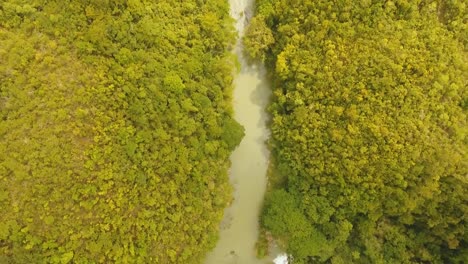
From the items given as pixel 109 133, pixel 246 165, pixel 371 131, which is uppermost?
pixel 371 131

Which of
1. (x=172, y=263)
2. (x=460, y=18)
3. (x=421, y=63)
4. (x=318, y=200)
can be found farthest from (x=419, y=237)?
(x=172, y=263)

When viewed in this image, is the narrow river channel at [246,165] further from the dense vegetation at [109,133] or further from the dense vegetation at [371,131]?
the dense vegetation at [109,133]

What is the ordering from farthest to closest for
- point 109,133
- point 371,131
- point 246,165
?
point 246,165, point 371,131, point 109,133

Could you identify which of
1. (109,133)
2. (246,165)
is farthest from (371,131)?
(109,133)

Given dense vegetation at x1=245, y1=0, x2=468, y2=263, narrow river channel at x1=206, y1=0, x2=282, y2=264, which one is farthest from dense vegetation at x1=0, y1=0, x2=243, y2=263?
dense vegetation at x1=245, y1=0, x2=468, y2=263

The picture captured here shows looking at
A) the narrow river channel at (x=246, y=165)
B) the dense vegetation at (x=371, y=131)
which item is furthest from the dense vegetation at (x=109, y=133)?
the dense vegetation at (x=371, y=131)

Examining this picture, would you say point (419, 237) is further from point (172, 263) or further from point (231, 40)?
point (231, 40)

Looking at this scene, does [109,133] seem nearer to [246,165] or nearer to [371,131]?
[246,165]
